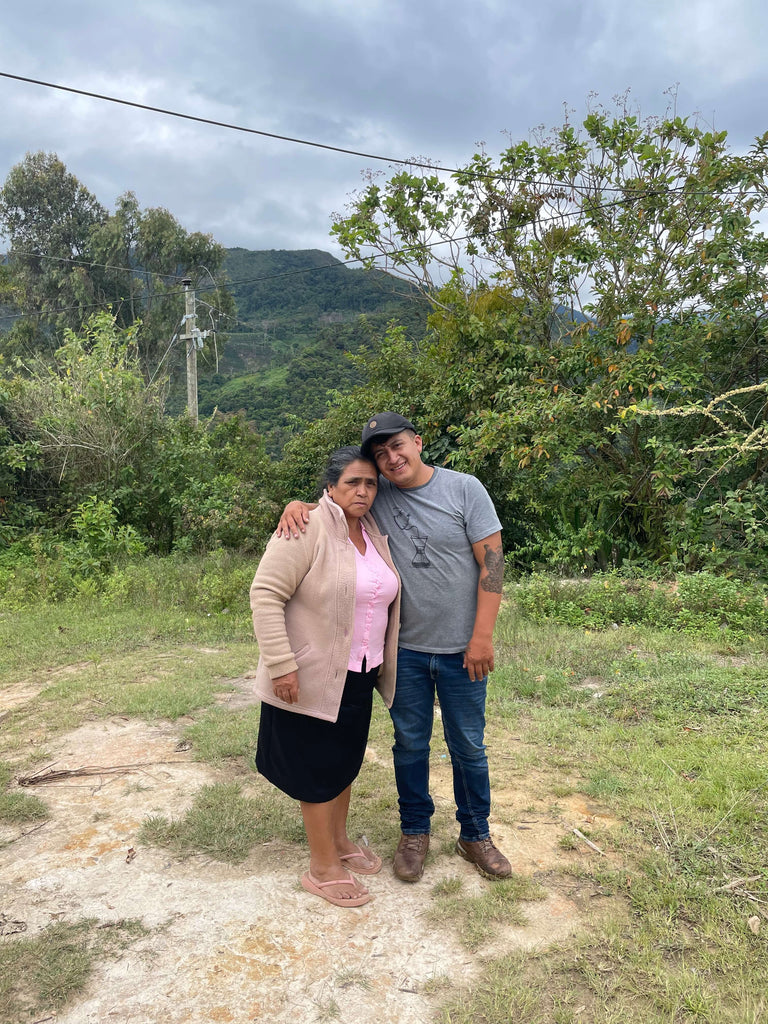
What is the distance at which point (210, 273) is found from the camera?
29344 millimetres

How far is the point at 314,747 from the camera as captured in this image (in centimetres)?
266

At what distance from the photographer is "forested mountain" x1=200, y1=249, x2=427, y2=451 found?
68.8ft

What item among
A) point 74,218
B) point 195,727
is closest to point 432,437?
point 195,727

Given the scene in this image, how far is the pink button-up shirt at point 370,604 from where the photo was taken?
2.64 meters

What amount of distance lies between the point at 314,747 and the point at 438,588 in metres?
0.72

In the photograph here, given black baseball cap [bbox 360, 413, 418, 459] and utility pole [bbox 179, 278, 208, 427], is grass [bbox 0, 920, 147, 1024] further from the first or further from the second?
utility pole [bbox 179, 278, 208, 427]

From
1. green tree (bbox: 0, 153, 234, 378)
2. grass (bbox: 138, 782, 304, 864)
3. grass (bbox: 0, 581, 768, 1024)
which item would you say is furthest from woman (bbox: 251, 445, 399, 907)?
green tree (bbox: 0, 153, 234, 378)

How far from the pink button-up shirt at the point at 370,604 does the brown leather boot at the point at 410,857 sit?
809mm

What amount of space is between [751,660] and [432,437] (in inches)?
230

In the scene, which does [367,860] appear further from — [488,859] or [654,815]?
[654,815]

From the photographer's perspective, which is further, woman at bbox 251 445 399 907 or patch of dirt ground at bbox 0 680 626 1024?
woman at bbox 251 445 399 907

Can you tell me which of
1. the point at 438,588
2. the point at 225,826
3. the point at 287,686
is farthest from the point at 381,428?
the point at 225,826

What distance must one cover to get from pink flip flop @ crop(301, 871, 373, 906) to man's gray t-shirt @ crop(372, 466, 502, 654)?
0.92 meters

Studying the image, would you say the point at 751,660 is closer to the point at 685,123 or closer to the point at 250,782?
the point at 250,782
